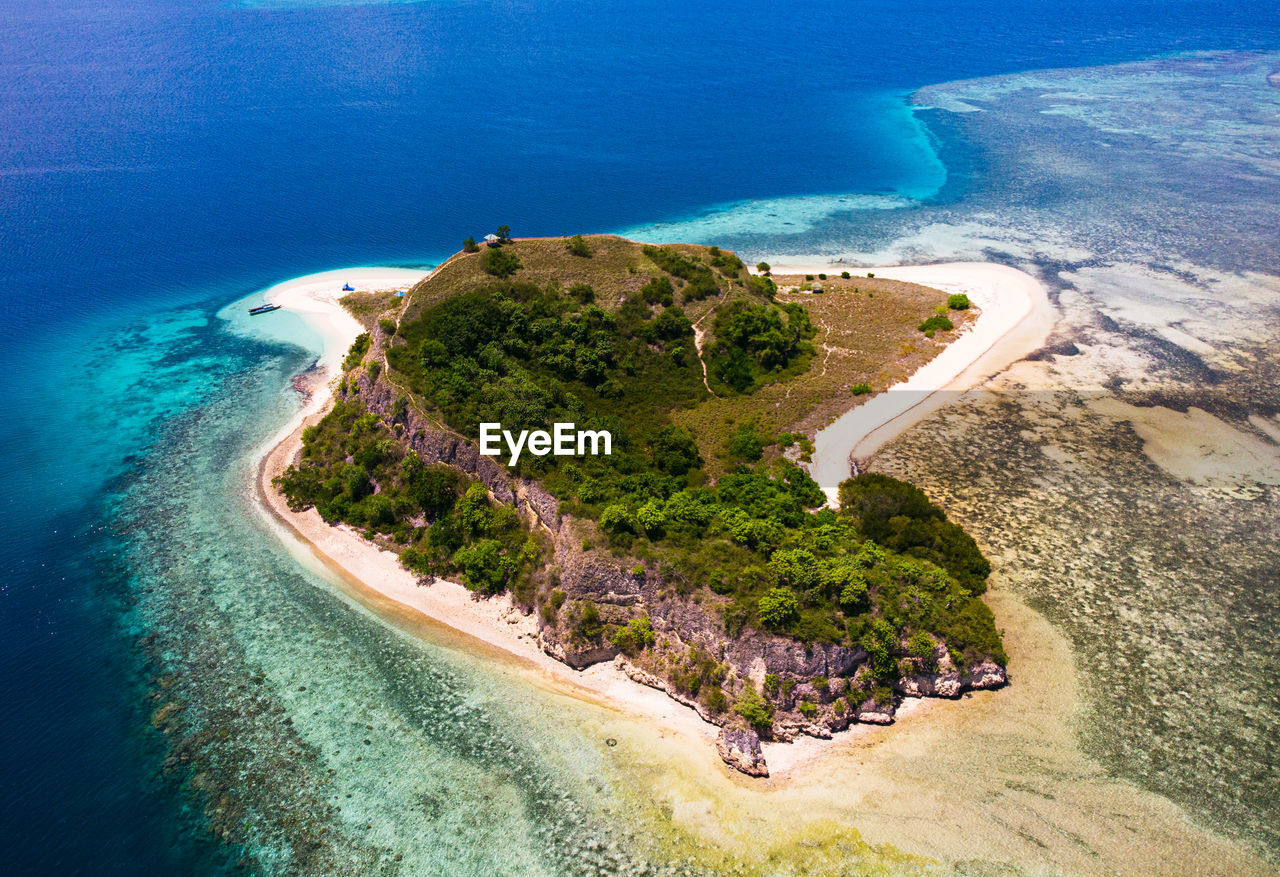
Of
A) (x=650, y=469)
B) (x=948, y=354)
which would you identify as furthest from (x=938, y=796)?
(x=948, y=354)

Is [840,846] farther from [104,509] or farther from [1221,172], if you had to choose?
[1221,172]

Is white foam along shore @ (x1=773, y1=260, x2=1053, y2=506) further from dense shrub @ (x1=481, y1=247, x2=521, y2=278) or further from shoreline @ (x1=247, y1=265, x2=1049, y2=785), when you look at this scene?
dense shrub @ (x1=481, y1=247, x2=521, y2=278)

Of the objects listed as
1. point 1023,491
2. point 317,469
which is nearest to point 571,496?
point 317,469

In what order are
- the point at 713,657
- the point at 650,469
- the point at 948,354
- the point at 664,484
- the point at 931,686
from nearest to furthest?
the point at 931,686 → the point at 713,657 → the point at 664,484 → the point at 650,469 → the point at 948,354

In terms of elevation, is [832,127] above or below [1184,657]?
above

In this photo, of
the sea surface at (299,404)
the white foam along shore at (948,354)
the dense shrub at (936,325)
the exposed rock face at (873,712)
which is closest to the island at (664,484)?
the exposed rock face at (873,712)

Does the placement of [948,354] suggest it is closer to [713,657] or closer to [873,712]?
[873,712]
